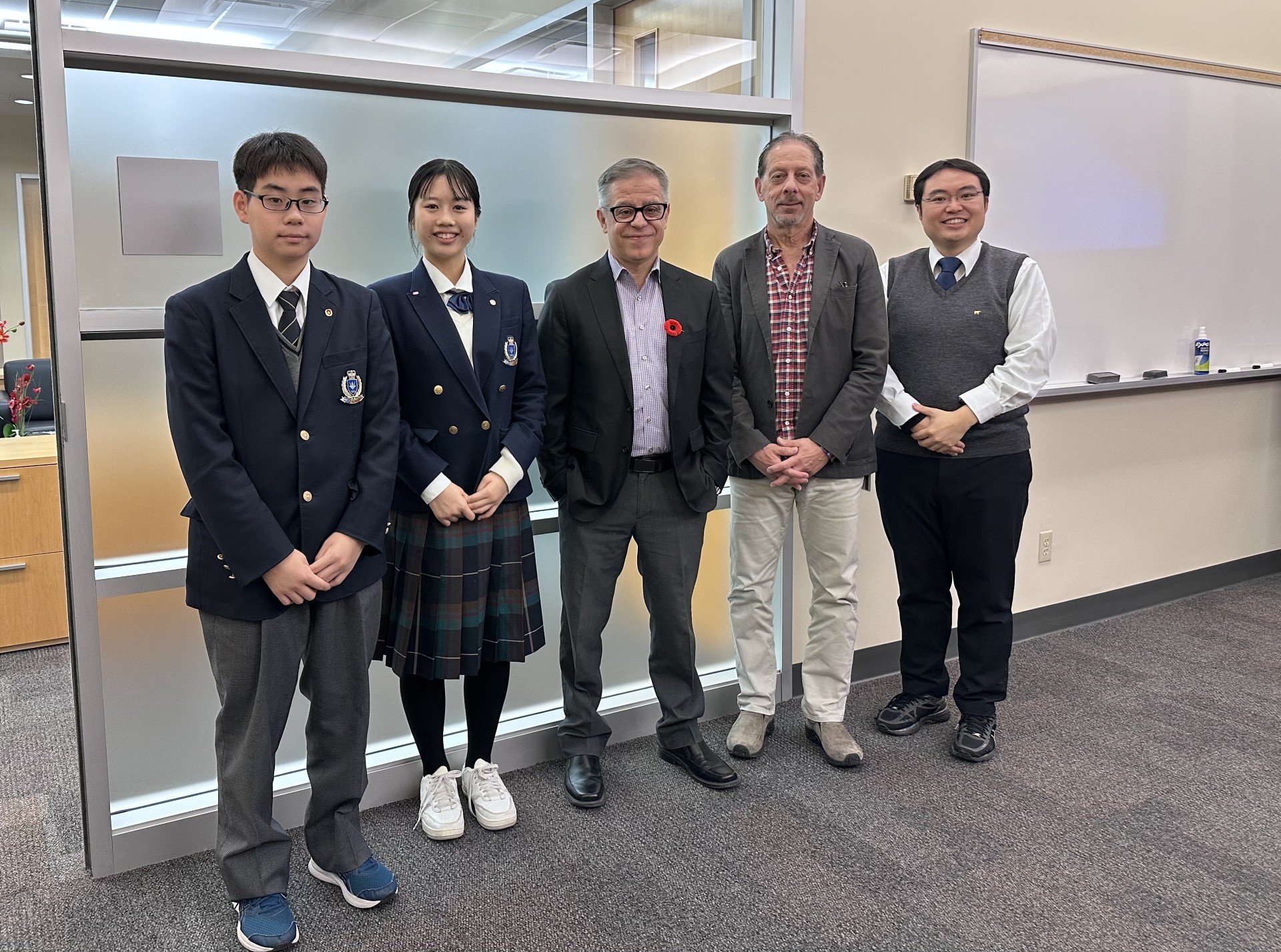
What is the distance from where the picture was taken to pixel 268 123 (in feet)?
7.75

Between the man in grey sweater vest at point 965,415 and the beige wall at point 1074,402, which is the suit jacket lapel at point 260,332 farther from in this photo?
the beige wall at point 1074,402

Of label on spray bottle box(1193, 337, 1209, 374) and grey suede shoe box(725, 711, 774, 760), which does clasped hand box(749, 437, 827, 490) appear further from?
label on spray bottle box(1193, 337, 1209, 374)

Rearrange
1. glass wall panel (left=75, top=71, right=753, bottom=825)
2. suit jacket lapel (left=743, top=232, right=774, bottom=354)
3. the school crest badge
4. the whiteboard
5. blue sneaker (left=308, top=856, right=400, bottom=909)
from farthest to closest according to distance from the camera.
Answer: the whiteboard
suit jacket lapel (left=743, top=232, right=774, bottom=354)
glass wall panel (left=75, top=71, right=753, bottom=825)
blue sneaker (left=308, top=856, right=400, bottom=909)
the school crest badge

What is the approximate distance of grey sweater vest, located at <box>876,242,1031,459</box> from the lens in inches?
110

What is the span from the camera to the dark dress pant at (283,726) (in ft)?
6.38

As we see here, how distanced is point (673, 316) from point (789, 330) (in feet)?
1.23

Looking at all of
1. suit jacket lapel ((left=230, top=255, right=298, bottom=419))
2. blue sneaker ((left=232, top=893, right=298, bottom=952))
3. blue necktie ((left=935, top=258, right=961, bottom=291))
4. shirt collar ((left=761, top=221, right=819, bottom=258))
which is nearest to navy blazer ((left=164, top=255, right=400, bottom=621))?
suit jacket lapel ((left=230, top=255, right=298, bottom=419))

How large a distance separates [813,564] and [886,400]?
0.51 m

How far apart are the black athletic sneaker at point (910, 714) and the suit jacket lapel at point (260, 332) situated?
1.95m

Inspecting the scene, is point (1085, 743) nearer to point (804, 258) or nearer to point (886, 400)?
point (886, 400)

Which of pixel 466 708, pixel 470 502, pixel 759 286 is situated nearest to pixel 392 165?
pixel 470 502

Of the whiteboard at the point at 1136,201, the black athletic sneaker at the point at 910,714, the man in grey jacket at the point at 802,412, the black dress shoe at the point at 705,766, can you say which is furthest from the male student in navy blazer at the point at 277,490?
the whiteboard at the point at 1136,201

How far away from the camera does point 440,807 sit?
240 cm

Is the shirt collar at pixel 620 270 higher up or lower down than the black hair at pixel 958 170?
lower down
